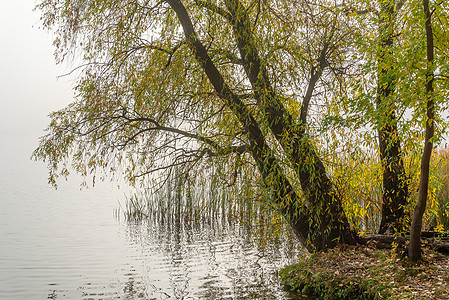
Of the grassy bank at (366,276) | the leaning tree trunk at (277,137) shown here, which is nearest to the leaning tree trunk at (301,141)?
the leaning tree trunk at (277,137)

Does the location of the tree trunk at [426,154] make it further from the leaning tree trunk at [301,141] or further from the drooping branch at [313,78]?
the drooping branch at [313,78]

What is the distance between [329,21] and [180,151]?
3.21 meters

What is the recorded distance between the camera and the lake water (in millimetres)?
7203

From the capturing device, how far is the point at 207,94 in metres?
7.10

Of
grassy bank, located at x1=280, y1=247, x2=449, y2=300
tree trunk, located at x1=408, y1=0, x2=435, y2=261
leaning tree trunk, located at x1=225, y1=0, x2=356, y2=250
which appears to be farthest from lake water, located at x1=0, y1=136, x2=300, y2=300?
tree trunk, located at x1=408, y1=0, x2=435, y2=261

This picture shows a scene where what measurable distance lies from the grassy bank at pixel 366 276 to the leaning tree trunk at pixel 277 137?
0.39 meters

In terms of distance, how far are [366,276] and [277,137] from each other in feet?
7.70

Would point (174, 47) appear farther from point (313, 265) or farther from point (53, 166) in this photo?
point (313, 265)

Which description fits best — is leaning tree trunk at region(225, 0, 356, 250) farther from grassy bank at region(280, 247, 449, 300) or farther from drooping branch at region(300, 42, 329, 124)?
grassy bank at region(280, 247, 449, 300)

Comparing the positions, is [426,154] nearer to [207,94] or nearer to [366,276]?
[366,276]

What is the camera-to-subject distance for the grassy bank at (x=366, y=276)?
231 inches

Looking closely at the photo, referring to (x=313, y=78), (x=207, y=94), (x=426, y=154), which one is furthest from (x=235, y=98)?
(x=426, y=154)

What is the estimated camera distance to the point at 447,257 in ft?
22.5

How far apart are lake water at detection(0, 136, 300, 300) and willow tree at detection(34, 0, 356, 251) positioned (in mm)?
1537
